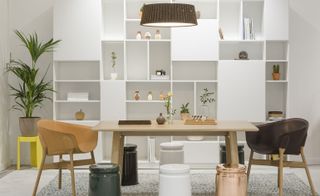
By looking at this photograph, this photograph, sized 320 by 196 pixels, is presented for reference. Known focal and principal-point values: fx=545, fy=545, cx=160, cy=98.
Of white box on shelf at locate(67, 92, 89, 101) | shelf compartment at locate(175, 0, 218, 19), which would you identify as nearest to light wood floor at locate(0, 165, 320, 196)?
white box on shelf at locate(67, 92, 89, 101)

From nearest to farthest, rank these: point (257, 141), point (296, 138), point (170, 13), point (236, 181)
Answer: point (236, 181) → point (170, 13) → point (296, 138) → point (257, 141)

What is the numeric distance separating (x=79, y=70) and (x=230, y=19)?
2439 mm

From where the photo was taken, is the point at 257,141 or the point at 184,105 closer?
the point at 257,141

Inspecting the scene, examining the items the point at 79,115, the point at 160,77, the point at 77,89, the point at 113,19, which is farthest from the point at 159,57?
the point at 79,115

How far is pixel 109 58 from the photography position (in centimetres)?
840

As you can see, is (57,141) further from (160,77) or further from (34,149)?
(160,77)

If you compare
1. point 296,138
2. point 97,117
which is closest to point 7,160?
point 97,117

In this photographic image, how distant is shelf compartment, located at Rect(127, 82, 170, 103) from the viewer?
8414 millimetres

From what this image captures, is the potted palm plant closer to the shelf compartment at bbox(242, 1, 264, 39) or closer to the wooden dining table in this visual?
the wooden dining table

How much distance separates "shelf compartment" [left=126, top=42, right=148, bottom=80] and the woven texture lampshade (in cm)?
253

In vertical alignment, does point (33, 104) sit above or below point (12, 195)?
above

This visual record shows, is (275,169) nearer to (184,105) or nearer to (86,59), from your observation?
(184,105)

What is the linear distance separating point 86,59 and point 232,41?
219 centimetres

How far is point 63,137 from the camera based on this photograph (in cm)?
600
